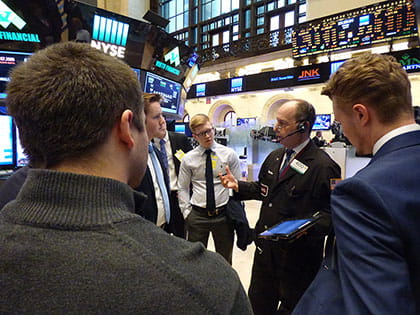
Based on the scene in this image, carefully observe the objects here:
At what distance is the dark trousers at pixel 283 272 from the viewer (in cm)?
171

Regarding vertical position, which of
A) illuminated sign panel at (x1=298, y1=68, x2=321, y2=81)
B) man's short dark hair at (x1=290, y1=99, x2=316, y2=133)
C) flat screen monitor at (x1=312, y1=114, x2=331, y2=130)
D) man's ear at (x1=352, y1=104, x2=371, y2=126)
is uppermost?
illuminated sign panel at (x1=298, y1=68, x2=321, y2=81)

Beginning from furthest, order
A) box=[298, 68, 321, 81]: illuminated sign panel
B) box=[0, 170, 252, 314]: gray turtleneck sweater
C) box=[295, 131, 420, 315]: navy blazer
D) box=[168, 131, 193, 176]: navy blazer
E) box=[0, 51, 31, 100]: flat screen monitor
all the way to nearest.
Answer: box=[298, 68, 321, 81]: illuminated sign panel
box=[0, 51, 31, 100]: flat screen monitor
box=[168, 131, 193, 176]: navy blazer
box=[295, 131, 420, 315]: navy blazer
box=[0, 170, 252, 314]: gray turtleneck sweater

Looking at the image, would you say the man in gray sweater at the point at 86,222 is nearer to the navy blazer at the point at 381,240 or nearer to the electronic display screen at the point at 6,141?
the navy blazer at the point at 381,240

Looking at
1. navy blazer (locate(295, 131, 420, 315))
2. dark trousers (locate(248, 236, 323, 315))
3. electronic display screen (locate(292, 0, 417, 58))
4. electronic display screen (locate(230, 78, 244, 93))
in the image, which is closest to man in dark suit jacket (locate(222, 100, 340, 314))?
dark trousers (locate(248, 236, 323, 315))

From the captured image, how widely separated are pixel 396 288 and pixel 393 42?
11779 millimetres

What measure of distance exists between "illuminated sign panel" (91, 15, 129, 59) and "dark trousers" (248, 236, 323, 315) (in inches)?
148

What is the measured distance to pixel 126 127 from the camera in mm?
566

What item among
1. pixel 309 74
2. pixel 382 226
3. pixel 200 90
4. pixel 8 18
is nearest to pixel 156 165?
pixel 382 226

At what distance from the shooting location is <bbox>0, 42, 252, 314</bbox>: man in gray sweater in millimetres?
396

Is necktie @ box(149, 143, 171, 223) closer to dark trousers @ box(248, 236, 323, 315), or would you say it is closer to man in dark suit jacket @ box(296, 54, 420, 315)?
dark trousers @ box(248, 236, 323, 315)

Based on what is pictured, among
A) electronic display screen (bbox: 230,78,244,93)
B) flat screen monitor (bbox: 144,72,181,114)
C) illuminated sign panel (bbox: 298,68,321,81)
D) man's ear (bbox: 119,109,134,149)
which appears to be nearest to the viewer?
man's ear (bbox: 119,109,134,149)

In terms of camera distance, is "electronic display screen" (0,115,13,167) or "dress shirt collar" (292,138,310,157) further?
"electronic display screen" (0,115,13,167)

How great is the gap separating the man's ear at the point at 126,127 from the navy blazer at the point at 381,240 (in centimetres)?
68

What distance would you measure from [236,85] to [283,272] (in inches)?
464
